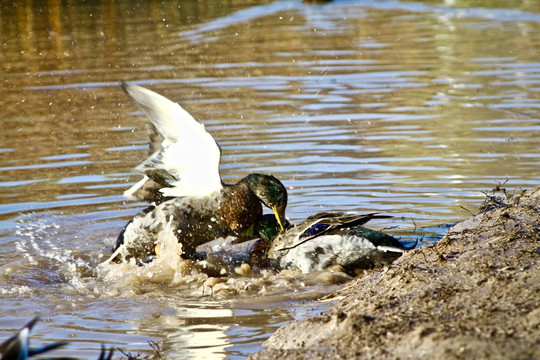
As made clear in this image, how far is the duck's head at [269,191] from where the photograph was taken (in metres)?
5.22

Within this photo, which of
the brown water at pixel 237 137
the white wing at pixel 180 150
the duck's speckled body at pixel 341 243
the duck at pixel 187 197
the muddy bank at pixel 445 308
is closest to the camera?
the muddy bank at pixel 445 308

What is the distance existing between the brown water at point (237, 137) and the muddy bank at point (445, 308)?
19.7 inches

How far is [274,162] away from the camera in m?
7.45

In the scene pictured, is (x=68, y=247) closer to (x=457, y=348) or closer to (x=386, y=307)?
(x=386, y=307)

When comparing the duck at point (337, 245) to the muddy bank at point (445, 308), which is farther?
the duck at point (337, 245)

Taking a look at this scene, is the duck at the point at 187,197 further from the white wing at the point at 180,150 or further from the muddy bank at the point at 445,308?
the muddy bank at the point at 445,308

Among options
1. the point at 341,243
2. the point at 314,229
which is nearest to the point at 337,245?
the point at 341,243

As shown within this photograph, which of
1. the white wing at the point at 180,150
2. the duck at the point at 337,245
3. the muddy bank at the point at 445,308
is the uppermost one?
the white wing at the point at 180,150

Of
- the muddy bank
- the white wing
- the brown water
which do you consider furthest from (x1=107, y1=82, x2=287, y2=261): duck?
the muddy bank

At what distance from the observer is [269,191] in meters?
5.23

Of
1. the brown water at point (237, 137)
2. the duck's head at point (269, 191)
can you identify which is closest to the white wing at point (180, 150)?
the duck's head at point (269, 191)

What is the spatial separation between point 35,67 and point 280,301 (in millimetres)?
9529

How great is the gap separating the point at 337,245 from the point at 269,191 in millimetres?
Answer: 625

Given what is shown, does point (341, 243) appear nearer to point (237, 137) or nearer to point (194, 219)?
point (194, 219)
